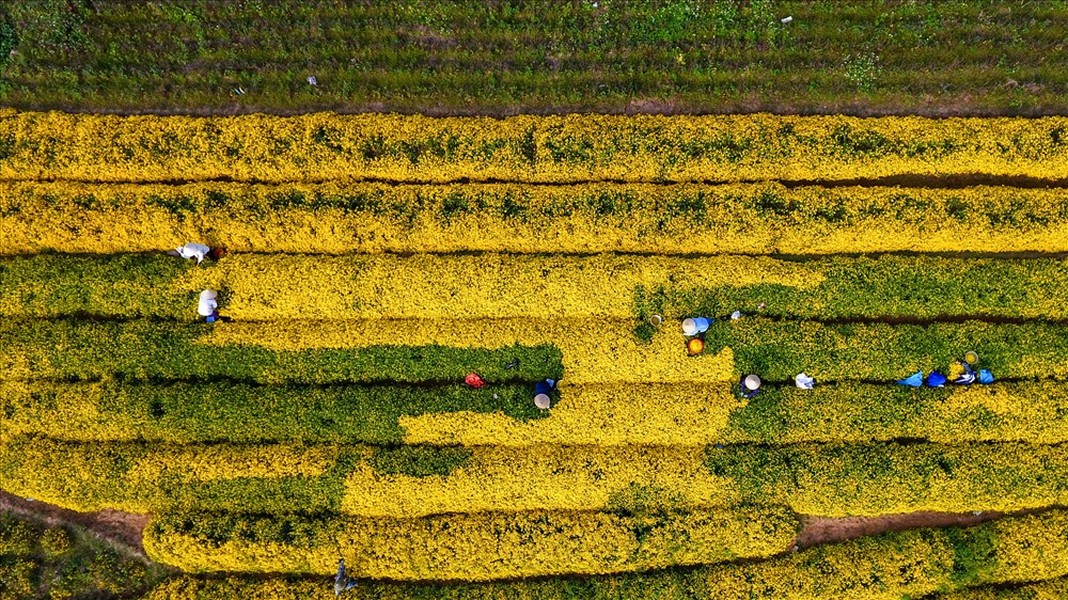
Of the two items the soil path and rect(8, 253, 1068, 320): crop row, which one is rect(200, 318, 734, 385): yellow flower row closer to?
rect(8, 253, 1068, 320): crop row

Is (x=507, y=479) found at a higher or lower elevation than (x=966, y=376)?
lower

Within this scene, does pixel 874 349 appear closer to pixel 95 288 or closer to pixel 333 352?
pixel 333 352

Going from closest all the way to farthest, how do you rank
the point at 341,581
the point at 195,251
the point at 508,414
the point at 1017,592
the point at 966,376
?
the point at 341,581
the point at 1017,592
the point at 508,414
the point at 966,376
the point at 195,251

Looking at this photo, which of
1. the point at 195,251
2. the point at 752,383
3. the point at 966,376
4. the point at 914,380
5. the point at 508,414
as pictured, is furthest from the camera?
the point at 195,251

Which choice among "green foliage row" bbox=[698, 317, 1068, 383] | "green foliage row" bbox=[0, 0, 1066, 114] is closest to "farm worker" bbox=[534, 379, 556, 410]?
"green foliage row" bbox=[698, 317, 1068, 383]

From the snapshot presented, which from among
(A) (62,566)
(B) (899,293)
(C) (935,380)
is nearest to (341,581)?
(A) (62,566)

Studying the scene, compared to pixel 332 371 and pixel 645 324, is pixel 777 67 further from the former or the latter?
pixel 332 371

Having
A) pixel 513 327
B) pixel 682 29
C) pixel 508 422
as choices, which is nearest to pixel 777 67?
pixel 682 29
